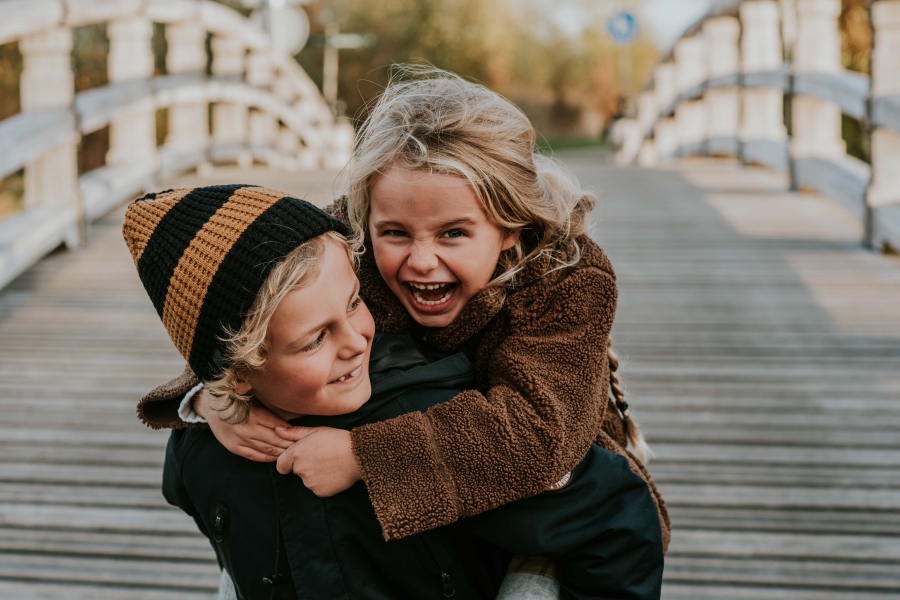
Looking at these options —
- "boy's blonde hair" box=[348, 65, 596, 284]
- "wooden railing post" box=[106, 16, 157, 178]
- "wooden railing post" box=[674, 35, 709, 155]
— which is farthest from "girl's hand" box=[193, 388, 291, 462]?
"wooden railing post" box=[674, 35, 709, 155]

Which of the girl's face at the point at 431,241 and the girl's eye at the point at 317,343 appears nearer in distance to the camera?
the girl's eye at the point at 317,343

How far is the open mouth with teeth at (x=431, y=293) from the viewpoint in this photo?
1628 millimetres

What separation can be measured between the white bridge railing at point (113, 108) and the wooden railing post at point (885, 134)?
257 cm

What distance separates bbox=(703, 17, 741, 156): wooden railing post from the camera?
799cm

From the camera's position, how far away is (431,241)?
1.60 metres

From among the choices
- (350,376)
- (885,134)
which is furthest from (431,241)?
(885,134)

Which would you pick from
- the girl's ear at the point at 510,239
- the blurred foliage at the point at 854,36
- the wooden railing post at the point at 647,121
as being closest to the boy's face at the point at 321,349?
the girl's ear at the point at 510,239

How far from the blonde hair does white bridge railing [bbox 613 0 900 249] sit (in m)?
3.40

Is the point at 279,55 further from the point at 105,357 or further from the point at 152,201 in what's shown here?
the point at 152,201

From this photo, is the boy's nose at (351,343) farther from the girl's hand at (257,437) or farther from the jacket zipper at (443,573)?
the jacket zipper at (443,573)

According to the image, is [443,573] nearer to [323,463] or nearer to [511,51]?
[323,463]

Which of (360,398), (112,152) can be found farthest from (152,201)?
(112,152)

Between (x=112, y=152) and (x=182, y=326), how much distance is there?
470 centimetres

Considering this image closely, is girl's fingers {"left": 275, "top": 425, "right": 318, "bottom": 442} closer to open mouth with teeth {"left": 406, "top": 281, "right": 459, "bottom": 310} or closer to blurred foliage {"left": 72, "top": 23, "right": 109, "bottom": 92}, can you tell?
open mouth with teeth {"left": 406, "top": 281, "right": 459, "bottom": 310}
